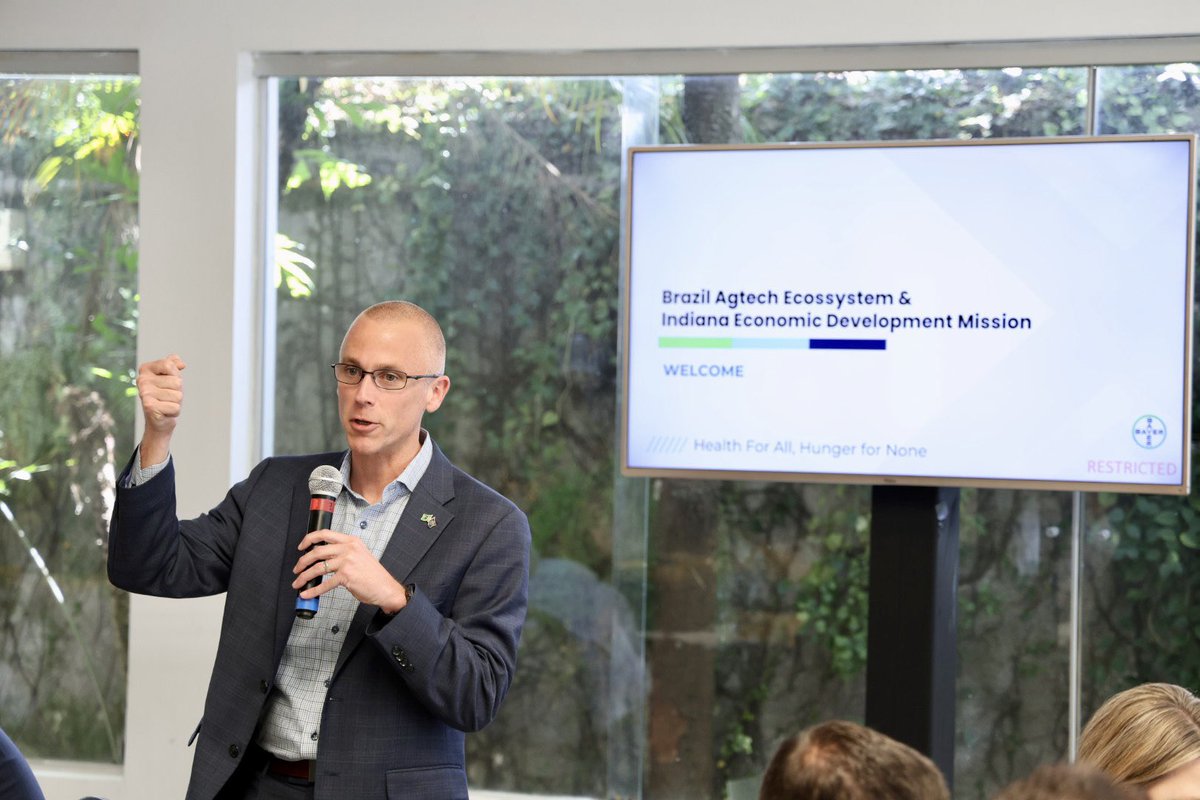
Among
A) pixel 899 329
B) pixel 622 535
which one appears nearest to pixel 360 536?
pixel 899 329

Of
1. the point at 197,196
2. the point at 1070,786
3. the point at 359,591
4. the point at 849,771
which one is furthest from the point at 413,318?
the point at 197,196

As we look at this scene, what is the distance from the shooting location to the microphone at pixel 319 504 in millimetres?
2027

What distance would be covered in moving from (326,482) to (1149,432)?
214cm

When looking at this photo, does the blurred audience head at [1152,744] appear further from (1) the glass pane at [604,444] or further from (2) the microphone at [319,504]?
(1) the glass pane at [604,444]

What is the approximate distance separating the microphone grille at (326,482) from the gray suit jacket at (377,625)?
5.2 inches

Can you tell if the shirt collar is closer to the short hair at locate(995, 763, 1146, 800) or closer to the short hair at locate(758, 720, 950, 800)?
the short hair at locate(758, 720, 950, 800)

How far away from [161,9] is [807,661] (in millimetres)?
3095

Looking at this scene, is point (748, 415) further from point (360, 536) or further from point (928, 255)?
point (360, 536)

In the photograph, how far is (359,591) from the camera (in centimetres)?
201

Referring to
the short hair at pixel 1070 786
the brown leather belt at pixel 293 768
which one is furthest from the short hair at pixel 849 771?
the brown leather belt at pixel 293 768

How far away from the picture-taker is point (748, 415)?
11.3 ft

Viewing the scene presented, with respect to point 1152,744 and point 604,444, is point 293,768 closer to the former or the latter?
point 1152,744

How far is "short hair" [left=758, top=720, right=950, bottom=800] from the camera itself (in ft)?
4.02

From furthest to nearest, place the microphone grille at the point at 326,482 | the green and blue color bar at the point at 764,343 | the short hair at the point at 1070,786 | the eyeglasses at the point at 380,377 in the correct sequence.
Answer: the green and blue color bar at the point at 764,343, the eyeglasses at the point at 380,377, the microphone grille at the point at 326,482, the short hair at the point at 1070,786
